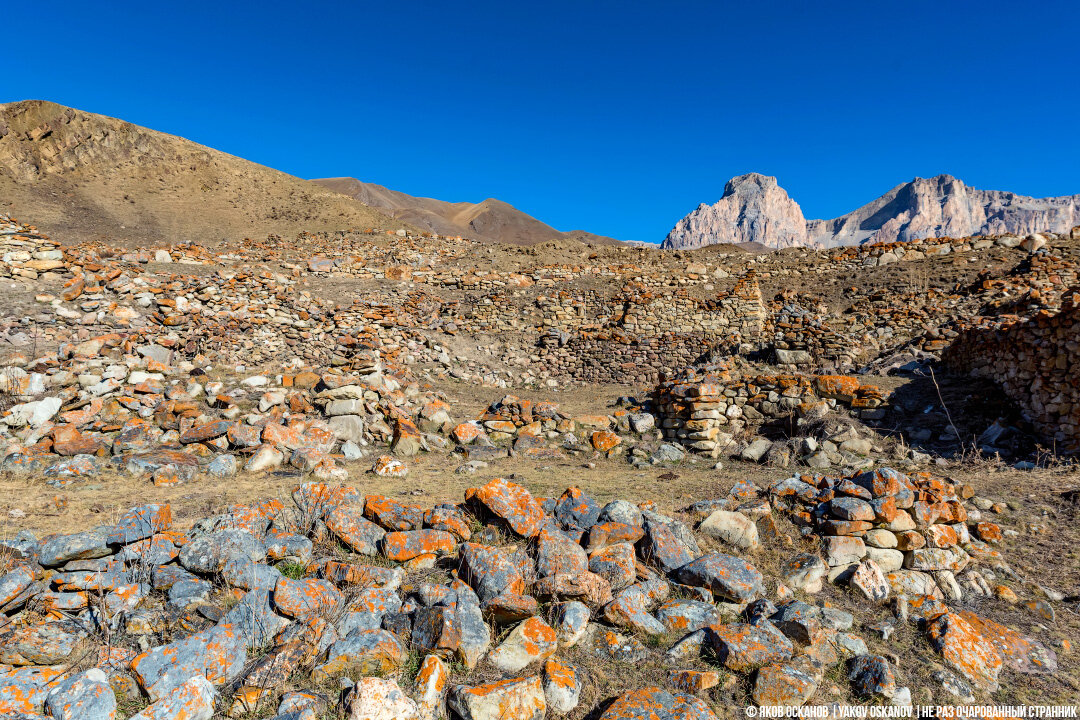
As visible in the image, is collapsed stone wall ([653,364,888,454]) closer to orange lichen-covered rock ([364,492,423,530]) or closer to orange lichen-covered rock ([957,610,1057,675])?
orange lichen-covered rock ([957,610,1057,675])

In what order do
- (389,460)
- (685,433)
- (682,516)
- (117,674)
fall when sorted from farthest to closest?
(685,433), (389,460), (682,516), (117,674)

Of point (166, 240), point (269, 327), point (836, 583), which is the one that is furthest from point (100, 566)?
point (166, 240)

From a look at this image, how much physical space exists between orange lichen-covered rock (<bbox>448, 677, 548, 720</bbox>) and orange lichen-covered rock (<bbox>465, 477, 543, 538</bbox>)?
70.8 inches

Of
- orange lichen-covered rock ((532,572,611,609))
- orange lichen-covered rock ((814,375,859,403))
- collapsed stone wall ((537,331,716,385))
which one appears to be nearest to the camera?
orange lichen-covered rock ((532,572,611,609))

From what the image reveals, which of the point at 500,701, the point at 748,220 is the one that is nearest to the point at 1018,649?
the point at 500,701

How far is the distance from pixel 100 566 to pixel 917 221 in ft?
513

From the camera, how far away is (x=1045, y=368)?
6.91 metres

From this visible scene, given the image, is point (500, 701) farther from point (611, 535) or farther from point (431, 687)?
point (611, 535)

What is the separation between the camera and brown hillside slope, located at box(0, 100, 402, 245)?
33.6 meters

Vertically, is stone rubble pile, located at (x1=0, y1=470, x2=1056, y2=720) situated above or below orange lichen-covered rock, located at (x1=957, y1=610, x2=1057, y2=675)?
below

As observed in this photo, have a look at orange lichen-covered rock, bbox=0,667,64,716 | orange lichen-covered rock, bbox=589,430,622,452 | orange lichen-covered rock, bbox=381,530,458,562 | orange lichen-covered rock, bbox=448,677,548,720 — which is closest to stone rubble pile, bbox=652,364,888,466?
orange lichen-covered rock, bbox=589,430,622,452

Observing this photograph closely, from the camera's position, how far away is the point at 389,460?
691cm

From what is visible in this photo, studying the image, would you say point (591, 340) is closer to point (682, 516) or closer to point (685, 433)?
point (685, 433)

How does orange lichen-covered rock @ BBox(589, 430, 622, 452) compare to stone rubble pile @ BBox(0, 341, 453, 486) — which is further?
orange lichen-covered rock @ BBox(589, 430, 622, 452)
